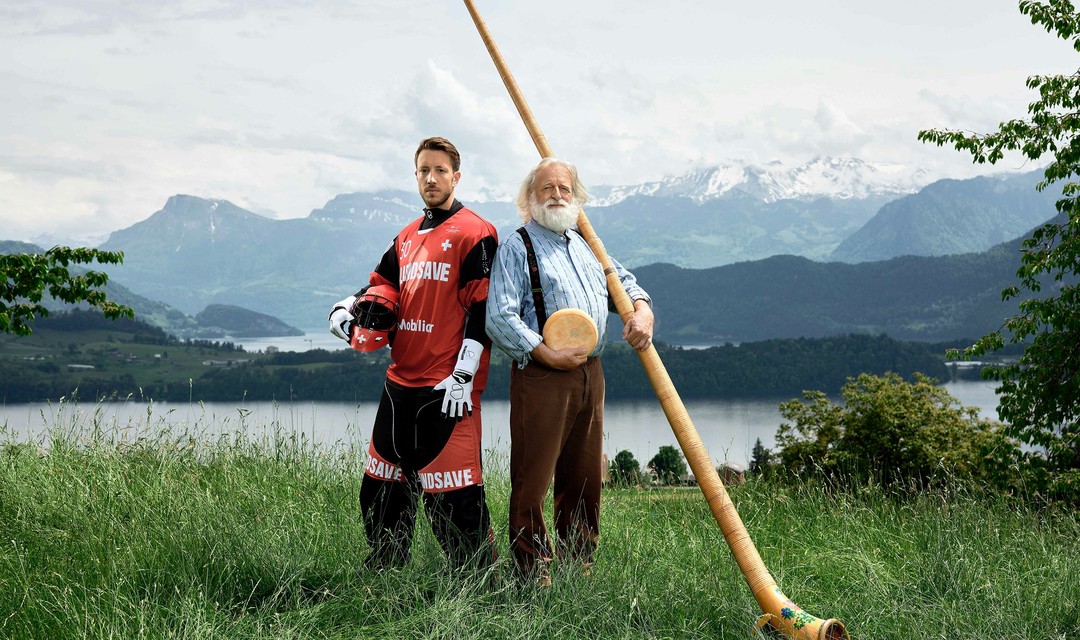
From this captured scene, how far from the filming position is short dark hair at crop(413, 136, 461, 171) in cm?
457

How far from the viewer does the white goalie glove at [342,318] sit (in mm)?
4613

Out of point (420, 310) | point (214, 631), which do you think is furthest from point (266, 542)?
point (420, 310)

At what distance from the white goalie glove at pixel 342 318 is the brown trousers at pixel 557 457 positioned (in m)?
0.82

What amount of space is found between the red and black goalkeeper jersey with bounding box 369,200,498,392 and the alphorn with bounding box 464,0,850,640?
24.8 inches

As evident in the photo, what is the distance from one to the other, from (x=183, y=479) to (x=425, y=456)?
2645mm

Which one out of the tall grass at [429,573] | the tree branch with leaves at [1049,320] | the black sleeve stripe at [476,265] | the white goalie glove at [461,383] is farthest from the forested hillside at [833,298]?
the white goalie glove at [461,383]

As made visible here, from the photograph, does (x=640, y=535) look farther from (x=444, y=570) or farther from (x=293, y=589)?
(x=293, y=589)

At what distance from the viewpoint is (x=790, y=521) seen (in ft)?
22.1

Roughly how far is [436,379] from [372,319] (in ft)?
1.40

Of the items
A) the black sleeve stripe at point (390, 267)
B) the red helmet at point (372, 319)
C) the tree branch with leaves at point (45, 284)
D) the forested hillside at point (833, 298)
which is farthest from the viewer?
the forested hillside at point (833, 298)

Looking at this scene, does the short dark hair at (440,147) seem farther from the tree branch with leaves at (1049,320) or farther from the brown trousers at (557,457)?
the tree branch with leaves at (1049,320)

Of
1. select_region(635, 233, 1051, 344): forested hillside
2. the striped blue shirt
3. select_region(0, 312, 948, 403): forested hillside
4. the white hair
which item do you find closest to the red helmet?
the striped blue shirt

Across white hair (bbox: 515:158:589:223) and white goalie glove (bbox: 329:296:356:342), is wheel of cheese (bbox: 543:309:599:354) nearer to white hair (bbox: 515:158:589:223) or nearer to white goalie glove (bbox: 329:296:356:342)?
white hair (bbox: 515:158:589:223)

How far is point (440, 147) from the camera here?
4.60 metres
